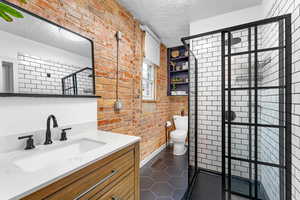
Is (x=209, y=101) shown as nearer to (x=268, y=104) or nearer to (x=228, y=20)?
(x=268, y=104)

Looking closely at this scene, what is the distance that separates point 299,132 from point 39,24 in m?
2.25

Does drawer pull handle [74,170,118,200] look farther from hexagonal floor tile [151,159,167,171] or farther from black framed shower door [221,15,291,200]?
hexagonal floor tile [151,159,167,171]

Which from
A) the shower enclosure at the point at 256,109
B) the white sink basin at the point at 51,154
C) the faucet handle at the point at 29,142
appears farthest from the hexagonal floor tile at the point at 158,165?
the faucet handle at the point at 29,142

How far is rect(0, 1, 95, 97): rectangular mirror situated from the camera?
3.07ft

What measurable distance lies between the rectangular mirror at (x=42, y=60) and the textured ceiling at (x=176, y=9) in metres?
1.11

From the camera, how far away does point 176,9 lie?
81.0 inches

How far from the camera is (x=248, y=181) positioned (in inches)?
52.7

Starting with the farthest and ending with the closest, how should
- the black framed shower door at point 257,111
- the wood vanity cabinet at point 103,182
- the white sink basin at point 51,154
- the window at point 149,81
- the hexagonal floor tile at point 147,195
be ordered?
the window at point 149,81
the hexagonal floor tile at point 147,195
the black framed shower door at point 257,111
the white sink basin at point 51,154
the wood vanity cabinet at point 103,182

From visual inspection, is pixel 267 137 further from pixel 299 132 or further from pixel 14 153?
pixel 14 153

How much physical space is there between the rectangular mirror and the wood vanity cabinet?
2.46 ft

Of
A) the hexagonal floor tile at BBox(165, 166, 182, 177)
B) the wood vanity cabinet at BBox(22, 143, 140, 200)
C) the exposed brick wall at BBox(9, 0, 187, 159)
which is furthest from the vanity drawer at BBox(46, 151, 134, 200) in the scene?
the hexagonal floor tile at BBox(165, 166, 182, 177)

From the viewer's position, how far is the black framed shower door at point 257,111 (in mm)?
1151

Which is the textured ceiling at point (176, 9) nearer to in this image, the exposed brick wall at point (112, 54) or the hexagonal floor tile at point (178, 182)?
the exposed brick wall at point (112, 54)

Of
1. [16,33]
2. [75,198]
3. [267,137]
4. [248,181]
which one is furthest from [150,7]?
[248,181]
